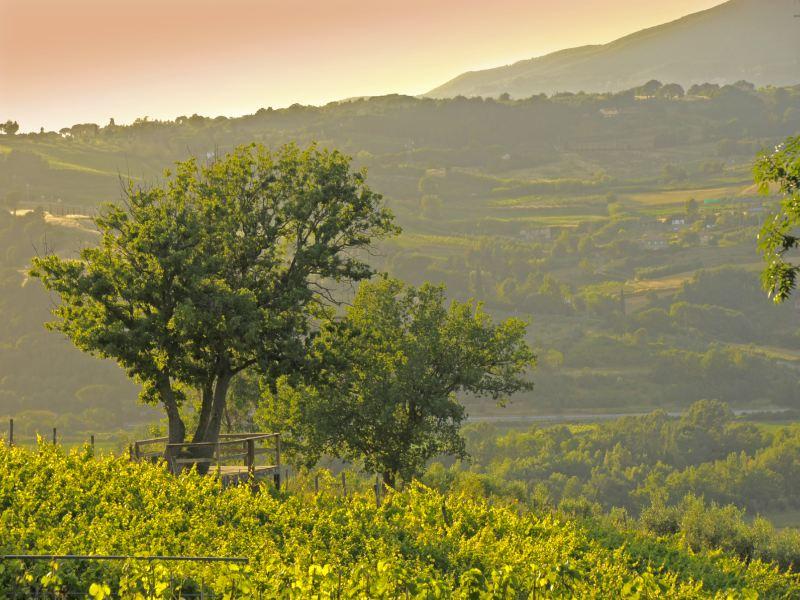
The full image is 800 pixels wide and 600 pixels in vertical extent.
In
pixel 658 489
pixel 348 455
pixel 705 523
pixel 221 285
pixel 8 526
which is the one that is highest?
pixel 221 285

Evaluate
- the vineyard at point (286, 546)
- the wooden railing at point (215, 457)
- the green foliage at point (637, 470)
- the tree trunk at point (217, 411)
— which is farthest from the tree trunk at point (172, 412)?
the green foliage at point (637, 470)

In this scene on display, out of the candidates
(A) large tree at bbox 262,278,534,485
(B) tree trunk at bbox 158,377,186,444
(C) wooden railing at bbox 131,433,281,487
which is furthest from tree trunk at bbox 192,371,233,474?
(A) large tree at bbox 262,278,534,485

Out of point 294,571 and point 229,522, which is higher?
point 294,571

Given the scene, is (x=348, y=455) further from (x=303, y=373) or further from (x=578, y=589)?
(x=578, y=589)

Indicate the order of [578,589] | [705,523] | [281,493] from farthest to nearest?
[705,523] < [281,493] < [578,589]

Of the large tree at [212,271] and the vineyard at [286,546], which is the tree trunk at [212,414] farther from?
the vineyard at [286,546]

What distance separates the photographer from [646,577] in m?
21.6

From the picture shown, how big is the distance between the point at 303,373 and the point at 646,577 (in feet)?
74.0

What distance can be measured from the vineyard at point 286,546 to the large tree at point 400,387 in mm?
14812

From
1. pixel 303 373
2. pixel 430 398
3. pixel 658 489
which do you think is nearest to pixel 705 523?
pixel 430 398

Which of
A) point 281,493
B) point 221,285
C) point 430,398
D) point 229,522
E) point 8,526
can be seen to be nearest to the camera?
point 8,526

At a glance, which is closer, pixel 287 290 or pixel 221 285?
pixel 221 285

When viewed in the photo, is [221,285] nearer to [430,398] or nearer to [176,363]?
[176,363]

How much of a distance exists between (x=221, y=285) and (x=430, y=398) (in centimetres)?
1247
